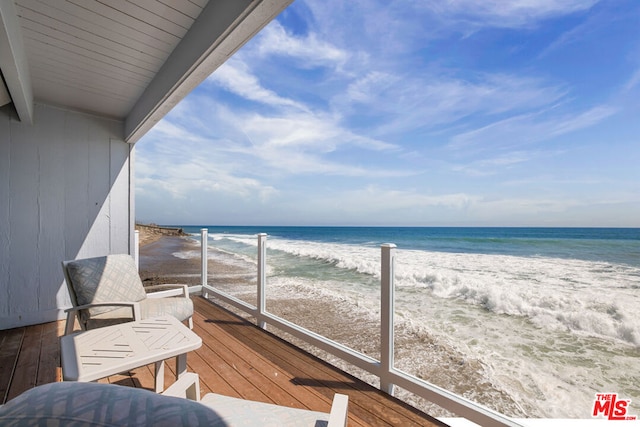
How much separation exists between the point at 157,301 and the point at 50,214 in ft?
6.06

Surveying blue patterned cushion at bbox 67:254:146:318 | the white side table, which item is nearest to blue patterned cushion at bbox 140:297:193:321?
blue patterned cushion at bbox 67:254:146:318

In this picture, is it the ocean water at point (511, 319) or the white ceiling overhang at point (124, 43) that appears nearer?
the white ceiling overhang at point (124, 43)

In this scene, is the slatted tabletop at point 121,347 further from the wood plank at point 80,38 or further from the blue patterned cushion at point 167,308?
the wood plank at point 80,38

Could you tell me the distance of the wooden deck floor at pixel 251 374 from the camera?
1812 mm

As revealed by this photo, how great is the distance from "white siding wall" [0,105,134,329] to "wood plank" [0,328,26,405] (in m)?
0.21

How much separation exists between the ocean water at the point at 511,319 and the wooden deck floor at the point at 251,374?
2.00m

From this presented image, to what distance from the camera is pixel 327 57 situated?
835 centimetres

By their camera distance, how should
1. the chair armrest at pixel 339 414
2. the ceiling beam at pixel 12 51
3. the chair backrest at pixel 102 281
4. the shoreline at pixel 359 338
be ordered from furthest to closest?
the shoreline at pixel 359 338, the chair backrest at pixel 102 281, the ceiling beam at pixel 12 51, the chair armrest at pixel 339 414

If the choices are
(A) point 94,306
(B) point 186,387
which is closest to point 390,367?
(B) point 186,387

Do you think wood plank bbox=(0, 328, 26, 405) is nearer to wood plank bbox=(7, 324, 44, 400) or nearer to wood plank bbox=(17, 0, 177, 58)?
wood plank bbox=(7, 324, 44, 400)

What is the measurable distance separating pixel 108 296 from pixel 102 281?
13cm

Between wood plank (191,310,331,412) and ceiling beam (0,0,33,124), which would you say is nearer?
ceiling beam (0,0,33,124)

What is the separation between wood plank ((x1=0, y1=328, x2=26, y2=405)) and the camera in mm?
1974

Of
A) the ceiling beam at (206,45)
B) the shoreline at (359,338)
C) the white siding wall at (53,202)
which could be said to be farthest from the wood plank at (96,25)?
the shoreline at (359,338)
